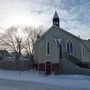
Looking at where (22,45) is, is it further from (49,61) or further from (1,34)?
(49,61)

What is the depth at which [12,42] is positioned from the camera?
58.0 m

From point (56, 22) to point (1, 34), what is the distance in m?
23.7

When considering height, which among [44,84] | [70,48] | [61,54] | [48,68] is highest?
[70,48]

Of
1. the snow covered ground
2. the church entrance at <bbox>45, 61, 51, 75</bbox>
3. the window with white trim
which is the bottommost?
the snow covered ground

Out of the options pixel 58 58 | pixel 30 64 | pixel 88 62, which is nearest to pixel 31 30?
pixel 30 64

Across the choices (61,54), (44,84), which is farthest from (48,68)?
(44,84)

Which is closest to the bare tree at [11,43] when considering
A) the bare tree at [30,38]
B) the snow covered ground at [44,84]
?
the bare tree at [30,38]

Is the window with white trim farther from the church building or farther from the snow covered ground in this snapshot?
the snow covered ground

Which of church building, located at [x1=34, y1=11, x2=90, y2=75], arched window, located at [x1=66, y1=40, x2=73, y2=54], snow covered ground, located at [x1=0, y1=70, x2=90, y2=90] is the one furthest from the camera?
arched window, located at [x1=66, y1=40, x2=73, y2=54]

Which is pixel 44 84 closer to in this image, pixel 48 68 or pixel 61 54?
pixel 48 68

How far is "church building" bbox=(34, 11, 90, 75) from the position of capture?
32.6m

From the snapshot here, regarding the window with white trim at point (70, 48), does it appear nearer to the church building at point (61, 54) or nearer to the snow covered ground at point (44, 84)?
the church building at point (61, 54)

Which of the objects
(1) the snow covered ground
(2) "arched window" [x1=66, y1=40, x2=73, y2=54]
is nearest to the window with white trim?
(2) "arched window" [x1=66, y1=40, x2=73, y2=54]

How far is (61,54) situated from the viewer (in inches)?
1404
